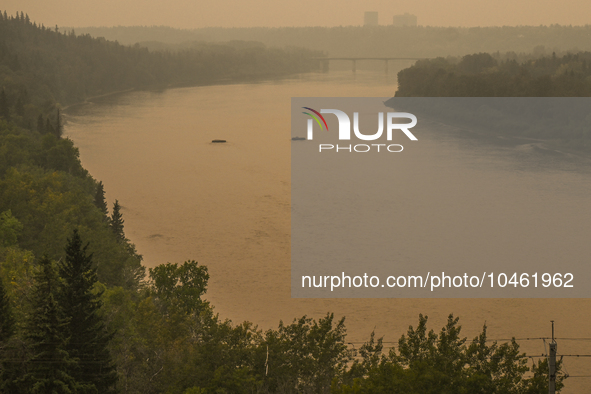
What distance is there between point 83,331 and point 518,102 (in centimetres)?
5478

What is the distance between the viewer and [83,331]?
11.8 meters

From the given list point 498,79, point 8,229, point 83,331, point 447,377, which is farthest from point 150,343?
point 498,79

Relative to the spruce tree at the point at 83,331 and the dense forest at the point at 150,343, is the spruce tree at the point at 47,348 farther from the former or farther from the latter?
the spruce tree at the point at 83,331

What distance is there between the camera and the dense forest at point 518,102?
185 ft

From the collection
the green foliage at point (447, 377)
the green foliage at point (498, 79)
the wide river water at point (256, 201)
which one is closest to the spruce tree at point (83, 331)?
the green foliage at point (447, 377)

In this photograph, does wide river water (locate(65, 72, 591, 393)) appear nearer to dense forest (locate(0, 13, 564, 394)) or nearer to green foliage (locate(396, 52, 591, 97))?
dense forest (locate(0, 13, 564, 394))

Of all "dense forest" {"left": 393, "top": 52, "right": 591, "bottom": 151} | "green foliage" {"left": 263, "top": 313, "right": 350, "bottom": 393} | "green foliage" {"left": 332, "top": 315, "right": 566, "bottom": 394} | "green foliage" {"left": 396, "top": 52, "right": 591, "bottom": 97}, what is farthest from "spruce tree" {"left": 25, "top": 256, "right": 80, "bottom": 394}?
"green foliage" {"left": 396, "top": 52, "right": 591, "bottom": 97}

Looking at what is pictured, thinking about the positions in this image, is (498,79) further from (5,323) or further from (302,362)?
(5,323)

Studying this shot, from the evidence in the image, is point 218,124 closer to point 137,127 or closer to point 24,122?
A: point 137,127

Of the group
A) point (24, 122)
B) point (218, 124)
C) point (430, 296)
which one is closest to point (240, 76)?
point (218, 124)

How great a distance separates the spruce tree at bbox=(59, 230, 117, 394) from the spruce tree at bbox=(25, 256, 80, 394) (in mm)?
196

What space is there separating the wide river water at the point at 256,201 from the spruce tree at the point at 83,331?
10.3m

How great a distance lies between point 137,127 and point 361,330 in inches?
1851

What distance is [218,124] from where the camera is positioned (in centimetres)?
6538
